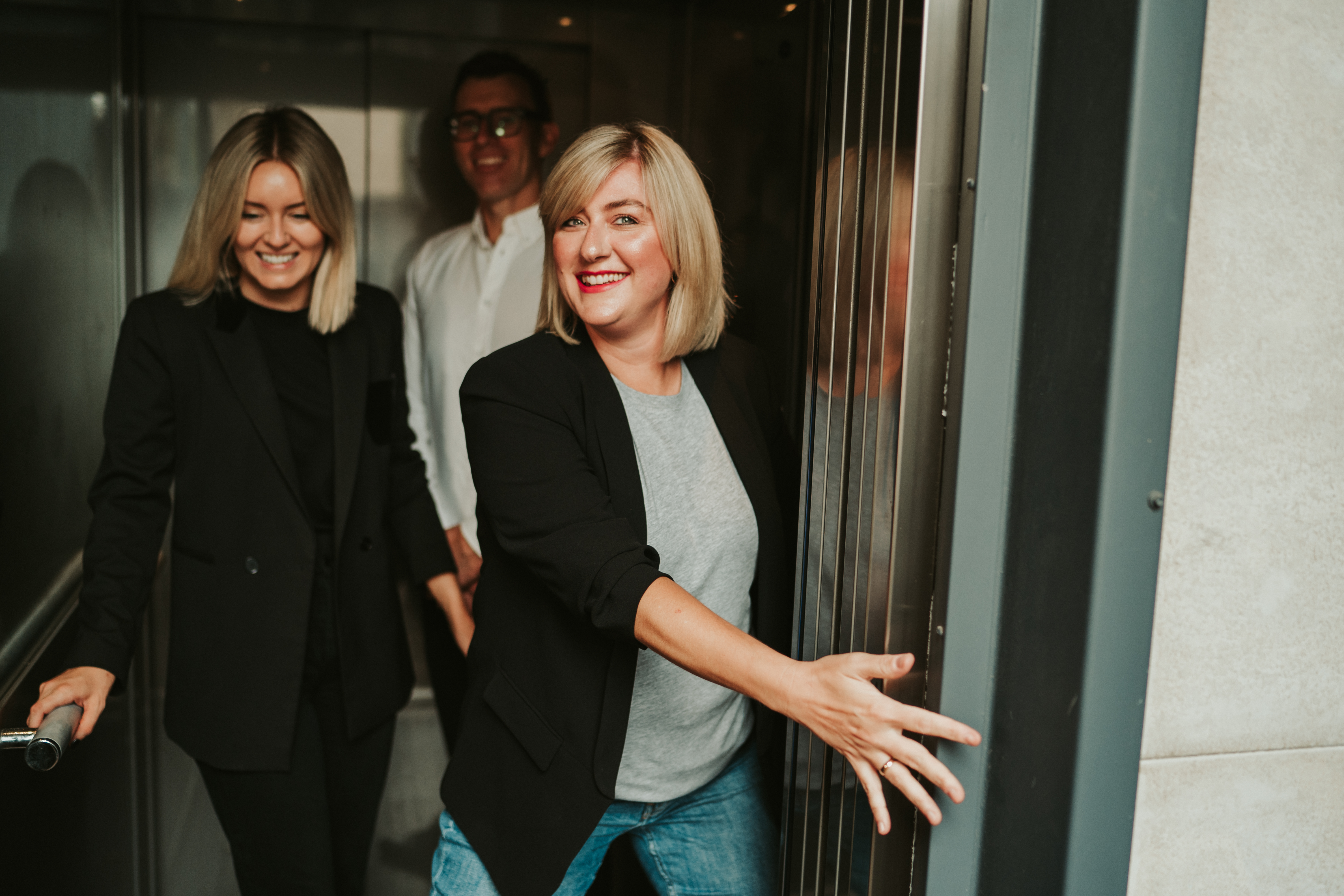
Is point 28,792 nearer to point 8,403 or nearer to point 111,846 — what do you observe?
point 8,403

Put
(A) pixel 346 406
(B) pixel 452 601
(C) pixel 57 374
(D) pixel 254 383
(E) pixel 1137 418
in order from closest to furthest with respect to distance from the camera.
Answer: (E) pixel 1137 418
(D) pixel 254 383
(A) pixel 346 406
(B) pixel 452 601
(C) pixel 57 374

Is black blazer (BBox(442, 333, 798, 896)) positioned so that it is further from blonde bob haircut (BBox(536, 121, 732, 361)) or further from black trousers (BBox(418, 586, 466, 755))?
black trousers (BBox(418, 586, 466, 755))

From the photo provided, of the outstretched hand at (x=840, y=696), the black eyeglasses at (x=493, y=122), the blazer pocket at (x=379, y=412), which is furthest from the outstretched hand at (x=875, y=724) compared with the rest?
the black eyeglasses at (x=493, y=122)

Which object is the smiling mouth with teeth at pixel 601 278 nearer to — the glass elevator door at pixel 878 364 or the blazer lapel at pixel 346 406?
the glass elevator door at pixel 878 364

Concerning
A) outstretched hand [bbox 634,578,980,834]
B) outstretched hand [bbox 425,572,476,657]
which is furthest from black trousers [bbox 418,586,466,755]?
outstretched hand [bbox 634,578,980,834]

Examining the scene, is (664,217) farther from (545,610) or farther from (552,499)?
(545,610)

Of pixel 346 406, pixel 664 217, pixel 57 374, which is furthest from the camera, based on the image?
pixel 57 374

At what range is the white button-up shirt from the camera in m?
2.64

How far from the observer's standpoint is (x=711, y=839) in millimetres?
1526

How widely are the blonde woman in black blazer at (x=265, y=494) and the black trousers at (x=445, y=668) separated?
733mm

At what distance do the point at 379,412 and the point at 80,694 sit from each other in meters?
0.86

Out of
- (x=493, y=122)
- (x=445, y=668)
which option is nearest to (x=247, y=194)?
(x=493, y=122)

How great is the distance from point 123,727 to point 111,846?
32 cm

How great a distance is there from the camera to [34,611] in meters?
2.10
